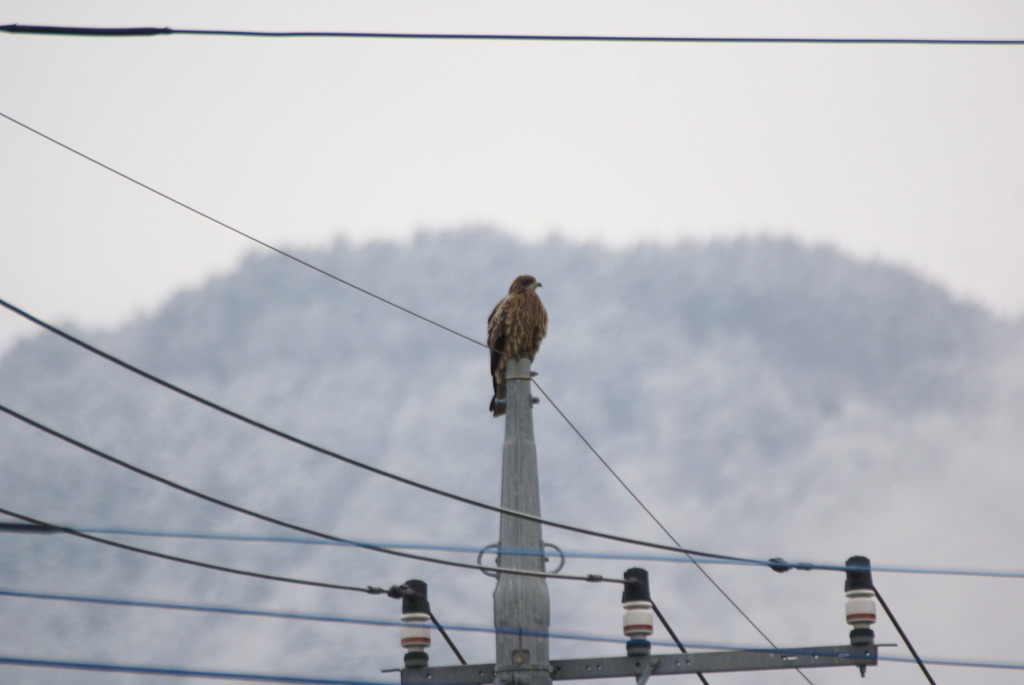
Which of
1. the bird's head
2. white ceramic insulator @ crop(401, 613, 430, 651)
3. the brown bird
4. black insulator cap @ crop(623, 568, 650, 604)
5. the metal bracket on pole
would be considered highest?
the bird's head

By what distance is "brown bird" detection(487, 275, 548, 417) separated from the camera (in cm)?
885

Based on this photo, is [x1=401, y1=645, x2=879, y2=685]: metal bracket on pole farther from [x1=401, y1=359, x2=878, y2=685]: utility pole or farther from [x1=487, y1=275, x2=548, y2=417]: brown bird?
[x1=487, y1=275, x2=548, y2=417]: brown bird

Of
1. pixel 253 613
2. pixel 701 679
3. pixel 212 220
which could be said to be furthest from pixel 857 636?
pixel 212 220

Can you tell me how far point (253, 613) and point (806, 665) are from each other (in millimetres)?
3780

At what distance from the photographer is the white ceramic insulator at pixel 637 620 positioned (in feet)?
27.9

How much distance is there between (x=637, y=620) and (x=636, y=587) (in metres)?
0.26

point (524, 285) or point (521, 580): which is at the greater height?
point (524, 285)

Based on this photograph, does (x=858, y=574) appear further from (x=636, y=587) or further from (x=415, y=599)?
(x=415, y=599)

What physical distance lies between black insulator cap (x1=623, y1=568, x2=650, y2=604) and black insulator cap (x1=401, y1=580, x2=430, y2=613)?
152cm

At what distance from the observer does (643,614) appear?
855 cm

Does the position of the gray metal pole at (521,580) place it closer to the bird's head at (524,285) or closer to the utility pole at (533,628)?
the utility pole at (533,628)

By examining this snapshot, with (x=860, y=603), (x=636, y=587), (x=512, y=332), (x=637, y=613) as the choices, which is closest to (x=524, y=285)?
(x=512, y=332)

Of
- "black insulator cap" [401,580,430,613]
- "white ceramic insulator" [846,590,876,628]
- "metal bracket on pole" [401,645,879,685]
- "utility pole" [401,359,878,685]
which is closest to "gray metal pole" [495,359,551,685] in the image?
"utility pole" [401,359,878,685]

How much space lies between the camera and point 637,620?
8523 millimetres
